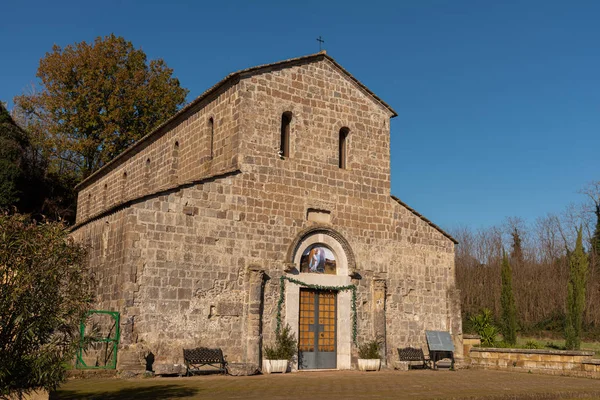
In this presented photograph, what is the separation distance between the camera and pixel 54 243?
8.35 m

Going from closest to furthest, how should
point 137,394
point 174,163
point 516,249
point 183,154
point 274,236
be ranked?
point 137,394 → point 274,236 → point 183,154 → point 174,163 → point 516,249

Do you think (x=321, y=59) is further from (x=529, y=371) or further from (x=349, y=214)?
(x=529, y=371)

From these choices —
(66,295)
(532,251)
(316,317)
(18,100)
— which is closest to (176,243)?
(316,317)

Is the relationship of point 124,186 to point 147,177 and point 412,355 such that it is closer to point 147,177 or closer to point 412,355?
point 147,177

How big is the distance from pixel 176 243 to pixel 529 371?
12.1 meters

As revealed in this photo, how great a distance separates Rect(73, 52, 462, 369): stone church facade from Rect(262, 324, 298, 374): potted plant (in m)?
0.31

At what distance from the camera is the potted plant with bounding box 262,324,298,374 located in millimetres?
16328

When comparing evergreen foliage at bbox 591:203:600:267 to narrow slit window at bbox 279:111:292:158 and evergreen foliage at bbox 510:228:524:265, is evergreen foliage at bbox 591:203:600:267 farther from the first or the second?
narrow slit window at bbox 279:111:292:158

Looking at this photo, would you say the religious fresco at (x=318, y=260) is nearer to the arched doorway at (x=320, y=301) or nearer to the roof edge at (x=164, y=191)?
the arched doorway at (x=320, y=301)

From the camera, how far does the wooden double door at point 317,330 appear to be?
58.0 feet

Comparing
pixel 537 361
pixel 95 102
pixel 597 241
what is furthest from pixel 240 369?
pixel 597 241

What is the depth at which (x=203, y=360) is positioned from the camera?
1530cm

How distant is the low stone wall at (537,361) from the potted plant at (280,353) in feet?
24.2

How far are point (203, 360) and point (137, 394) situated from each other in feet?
13.9
